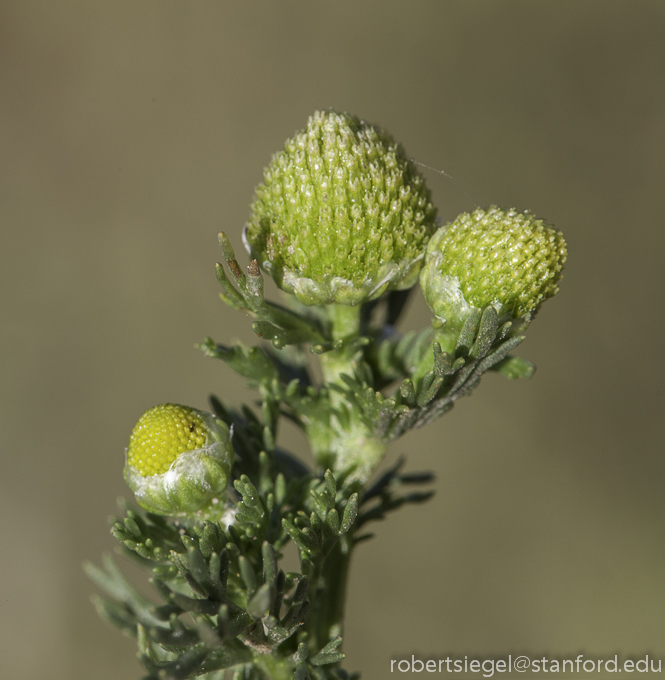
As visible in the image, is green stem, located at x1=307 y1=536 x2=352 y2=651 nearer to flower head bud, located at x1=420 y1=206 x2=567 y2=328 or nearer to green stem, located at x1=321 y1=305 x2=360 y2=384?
green stem, located at x1=321 y1=305 x2=360 y2=384

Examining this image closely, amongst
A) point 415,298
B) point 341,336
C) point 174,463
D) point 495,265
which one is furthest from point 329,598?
point 415,298

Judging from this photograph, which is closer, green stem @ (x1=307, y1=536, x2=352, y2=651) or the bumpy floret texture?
the bumpy floret texture

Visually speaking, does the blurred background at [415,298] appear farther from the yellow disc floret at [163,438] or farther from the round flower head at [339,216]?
the round flower head at [339,216]

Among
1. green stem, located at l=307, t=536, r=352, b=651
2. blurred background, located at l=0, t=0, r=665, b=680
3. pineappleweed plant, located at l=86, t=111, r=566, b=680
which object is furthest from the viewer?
blurred background, located at l=0, t=0, r=665, b=680

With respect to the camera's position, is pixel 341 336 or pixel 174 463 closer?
pixel 174 463

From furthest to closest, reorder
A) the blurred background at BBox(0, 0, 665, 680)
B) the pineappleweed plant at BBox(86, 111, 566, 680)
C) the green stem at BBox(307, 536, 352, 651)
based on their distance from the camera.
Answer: the blurred background at BBox(0, 0, 665, 680)
the green stem at BBox(307, 536, 352, 651)
the pineappleweed plant at BBox(86, 111, 566, 680)

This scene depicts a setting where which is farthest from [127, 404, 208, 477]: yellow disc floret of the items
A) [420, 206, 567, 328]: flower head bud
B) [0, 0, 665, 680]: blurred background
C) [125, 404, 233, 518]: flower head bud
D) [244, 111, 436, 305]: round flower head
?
[0, 0, 665, 680]: blurred background

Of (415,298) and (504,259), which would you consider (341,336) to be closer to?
(504,259)
